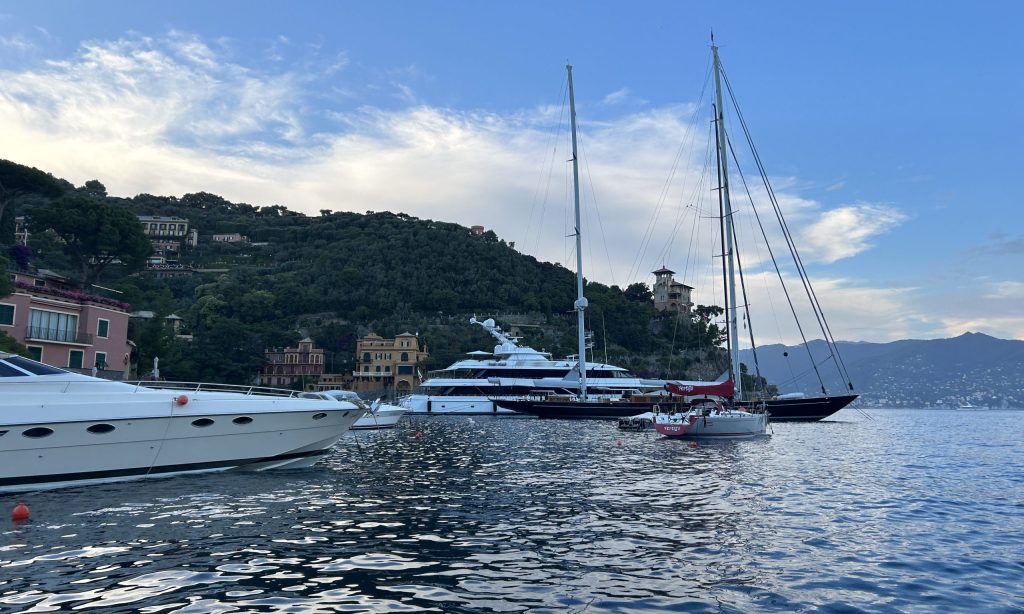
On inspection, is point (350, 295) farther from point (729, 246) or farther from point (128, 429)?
point (128, 429)

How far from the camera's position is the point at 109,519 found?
11484 millimetres

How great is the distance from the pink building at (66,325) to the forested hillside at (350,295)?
15841 millimetres

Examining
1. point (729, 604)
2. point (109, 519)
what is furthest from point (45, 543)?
point (729, 604)

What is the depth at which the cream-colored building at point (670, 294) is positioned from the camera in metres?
137

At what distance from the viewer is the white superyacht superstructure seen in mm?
63875

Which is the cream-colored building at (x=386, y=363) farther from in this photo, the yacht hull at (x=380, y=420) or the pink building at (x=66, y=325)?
the pink building at (x=66, y=325)

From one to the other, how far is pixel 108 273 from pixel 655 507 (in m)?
118

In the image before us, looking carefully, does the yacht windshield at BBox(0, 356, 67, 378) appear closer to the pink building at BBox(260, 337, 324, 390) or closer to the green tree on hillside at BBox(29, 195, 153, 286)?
the green tree on hillside at BBox(29, 195, 153, 286)

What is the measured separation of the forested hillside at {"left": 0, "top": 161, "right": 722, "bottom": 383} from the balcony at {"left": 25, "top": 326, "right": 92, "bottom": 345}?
1810 centimetres

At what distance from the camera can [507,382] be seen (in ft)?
218

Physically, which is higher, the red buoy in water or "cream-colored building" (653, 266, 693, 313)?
"cream-colored building" (653, 266, 693, 313)

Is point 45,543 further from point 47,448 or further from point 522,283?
point 522,283

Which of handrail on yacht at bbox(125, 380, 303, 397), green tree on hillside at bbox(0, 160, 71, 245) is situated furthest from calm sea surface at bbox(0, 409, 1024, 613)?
green tree on hillside at bbox(0, 160, 71, 245)

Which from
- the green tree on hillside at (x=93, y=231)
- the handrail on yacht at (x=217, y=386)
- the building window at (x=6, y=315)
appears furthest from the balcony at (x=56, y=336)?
the green tree on hillside at (x=93, y=231)
